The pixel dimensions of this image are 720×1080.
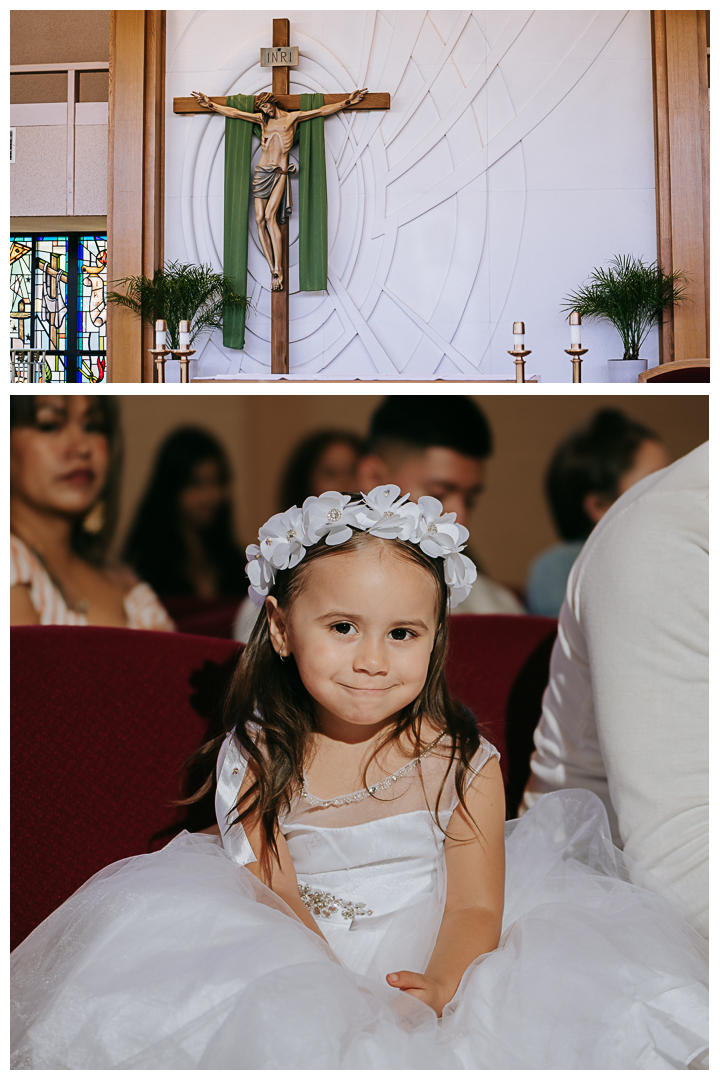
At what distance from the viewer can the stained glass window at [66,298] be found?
759 cm

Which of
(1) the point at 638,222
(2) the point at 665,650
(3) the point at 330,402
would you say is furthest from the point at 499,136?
(2) the point at 665,650

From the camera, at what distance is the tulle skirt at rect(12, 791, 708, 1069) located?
76 centimetres

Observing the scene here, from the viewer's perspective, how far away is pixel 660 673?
98 cm

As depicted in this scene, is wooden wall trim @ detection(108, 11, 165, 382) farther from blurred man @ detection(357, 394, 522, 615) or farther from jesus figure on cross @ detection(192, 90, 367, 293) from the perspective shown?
blurred man @ detection(357, 394, 522, 615)

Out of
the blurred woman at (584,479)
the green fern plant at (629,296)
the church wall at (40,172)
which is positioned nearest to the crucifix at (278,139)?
the church wall at (40,172)

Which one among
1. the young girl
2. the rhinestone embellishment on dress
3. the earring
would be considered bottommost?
the rhinestone embellishment on dress

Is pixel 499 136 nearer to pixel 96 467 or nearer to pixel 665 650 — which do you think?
pixel 96 467

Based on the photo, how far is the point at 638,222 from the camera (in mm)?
5797

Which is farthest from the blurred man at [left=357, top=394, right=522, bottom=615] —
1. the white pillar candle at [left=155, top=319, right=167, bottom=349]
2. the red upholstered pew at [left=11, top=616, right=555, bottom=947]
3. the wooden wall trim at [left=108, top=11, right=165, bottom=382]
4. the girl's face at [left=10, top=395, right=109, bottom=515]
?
the wooden wall trim at [left=108, top=11, right=165, bottom=382]

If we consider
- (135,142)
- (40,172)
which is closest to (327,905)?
(135,142)

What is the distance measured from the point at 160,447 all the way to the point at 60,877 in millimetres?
2660

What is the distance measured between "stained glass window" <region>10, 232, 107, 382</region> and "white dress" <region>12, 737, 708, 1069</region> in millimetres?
7068

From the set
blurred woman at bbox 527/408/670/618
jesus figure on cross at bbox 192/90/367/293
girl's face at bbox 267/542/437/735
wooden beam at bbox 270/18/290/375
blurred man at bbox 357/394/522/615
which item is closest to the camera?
girl's face at bbox 267/542/437/735

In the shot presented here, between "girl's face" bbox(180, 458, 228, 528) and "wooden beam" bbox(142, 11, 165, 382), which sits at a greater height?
"wooden beam" bbox(142, 11, 165, 382)
